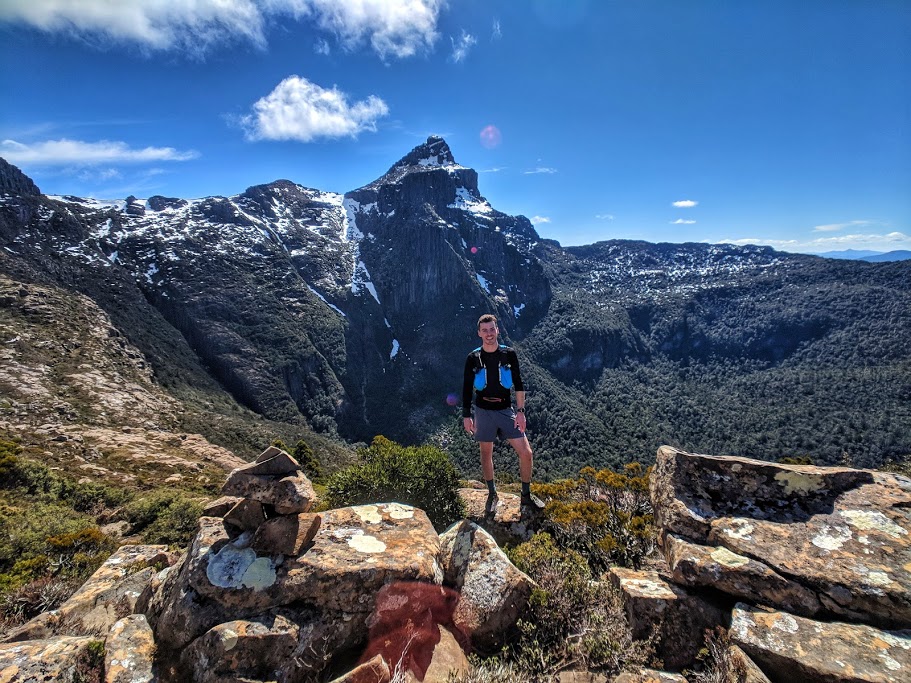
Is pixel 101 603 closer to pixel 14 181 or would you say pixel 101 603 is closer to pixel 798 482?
pixel 798 482

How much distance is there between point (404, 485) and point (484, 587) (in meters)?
3.62

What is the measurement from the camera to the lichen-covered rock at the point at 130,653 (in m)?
3.91

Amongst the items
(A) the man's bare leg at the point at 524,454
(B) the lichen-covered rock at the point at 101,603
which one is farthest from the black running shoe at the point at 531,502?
(B) the lichen-covered rock at the point at 101,603

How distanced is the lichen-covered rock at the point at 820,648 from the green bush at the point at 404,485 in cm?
532

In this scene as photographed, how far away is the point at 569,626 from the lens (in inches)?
195

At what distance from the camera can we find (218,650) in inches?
154

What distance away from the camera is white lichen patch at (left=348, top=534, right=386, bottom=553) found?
5.20 metres

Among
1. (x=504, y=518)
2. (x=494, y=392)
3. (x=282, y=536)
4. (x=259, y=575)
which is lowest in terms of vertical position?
(x=504, y=518)

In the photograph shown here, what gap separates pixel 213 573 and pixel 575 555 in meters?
5.42

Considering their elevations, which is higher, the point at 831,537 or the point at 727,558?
the point at 831,537

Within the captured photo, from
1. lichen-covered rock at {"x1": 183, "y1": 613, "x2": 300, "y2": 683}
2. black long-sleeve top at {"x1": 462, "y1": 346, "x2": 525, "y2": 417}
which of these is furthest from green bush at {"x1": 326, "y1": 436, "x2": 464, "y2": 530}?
lichen-covered rock at {"x1": 183, "y1": 613, "x2": 300, "y2": 683}

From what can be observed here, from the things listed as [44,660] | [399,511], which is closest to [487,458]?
[399,511]

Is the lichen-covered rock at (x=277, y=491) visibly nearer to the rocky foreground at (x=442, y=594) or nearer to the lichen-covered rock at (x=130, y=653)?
the rocky foreground at (x=442, y=594)

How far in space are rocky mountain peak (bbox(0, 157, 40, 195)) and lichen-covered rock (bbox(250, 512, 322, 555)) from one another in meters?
172
